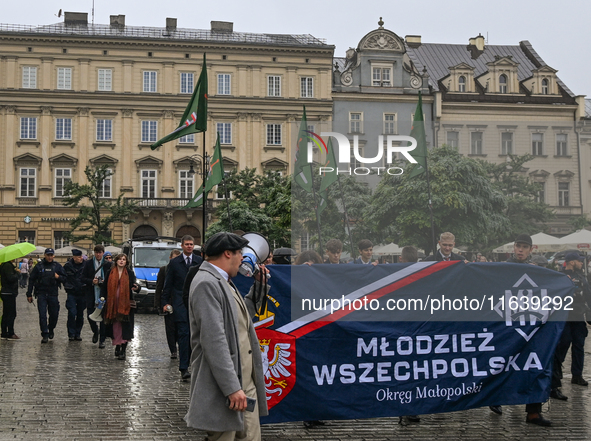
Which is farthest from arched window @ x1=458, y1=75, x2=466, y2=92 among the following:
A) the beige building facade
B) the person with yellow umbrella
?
the person with yellow umbrella

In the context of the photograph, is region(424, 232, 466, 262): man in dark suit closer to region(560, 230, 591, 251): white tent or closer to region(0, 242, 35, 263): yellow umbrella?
region(560, 230, 591, 251): white tent

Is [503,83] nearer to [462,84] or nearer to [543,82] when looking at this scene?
[543,82]

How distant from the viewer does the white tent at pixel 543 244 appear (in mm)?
8398

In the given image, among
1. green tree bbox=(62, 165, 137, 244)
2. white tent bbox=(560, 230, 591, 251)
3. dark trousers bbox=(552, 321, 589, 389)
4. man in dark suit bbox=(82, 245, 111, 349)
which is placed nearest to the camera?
white tent bbox=(560, 230, 591, 251)

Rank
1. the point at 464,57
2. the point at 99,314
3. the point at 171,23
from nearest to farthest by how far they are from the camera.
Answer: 1. the point at 99,314
2. the point at 171,23
3. the point at 464,57

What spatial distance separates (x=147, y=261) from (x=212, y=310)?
2001cm

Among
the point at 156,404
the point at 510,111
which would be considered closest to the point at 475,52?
the point at 510,111

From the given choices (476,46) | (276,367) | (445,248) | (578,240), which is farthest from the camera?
(476,46)

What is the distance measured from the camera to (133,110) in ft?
183

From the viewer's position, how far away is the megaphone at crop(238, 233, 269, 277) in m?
6.04

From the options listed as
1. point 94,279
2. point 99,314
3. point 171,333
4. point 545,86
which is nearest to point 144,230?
point 545,86

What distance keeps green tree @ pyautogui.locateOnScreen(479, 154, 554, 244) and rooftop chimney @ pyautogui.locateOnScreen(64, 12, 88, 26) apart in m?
53.7

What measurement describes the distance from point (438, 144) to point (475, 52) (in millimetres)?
57859

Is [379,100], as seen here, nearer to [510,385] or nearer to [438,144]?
[438,144]
